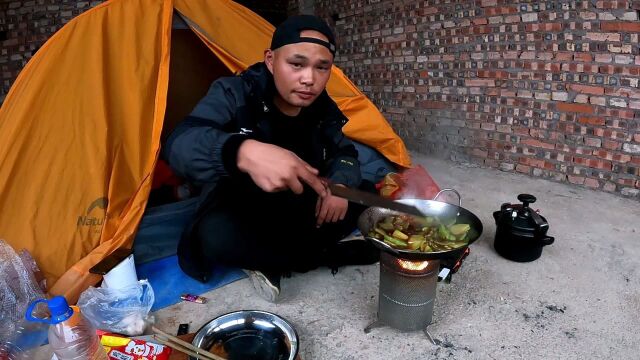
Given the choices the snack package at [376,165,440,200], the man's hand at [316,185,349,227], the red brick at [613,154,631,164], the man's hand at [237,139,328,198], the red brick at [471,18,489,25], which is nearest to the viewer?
the man's hand at [237,139,328,198]

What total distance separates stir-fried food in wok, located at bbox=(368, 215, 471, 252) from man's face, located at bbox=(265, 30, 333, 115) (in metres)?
0.67

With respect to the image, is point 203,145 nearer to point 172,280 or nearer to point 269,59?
point 269,59

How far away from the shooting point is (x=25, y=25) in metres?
4.94

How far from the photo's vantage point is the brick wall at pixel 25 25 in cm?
480

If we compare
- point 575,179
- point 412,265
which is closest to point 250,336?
point 412,265

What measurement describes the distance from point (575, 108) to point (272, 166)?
Result: 309 centimetres

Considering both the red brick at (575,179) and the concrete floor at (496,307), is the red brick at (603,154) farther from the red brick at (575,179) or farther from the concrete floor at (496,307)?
the concrete floor at (496,307)

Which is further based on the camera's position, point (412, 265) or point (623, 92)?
point (623, 92)

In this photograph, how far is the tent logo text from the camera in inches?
81.1

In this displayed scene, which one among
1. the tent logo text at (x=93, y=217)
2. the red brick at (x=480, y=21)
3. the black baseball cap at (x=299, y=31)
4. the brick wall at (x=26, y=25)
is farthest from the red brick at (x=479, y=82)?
the brick wall at (x=26, y=25)

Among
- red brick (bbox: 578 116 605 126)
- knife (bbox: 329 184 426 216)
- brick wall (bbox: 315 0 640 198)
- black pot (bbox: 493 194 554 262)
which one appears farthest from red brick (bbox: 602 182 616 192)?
knife (bbox: 329 184 426 216)

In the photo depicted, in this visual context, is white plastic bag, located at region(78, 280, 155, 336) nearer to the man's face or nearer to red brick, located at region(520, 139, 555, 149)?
the man's face

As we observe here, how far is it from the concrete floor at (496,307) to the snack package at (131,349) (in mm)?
274

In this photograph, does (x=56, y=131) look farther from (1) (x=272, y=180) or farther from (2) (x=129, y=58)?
(1) (x=272, y=180)
